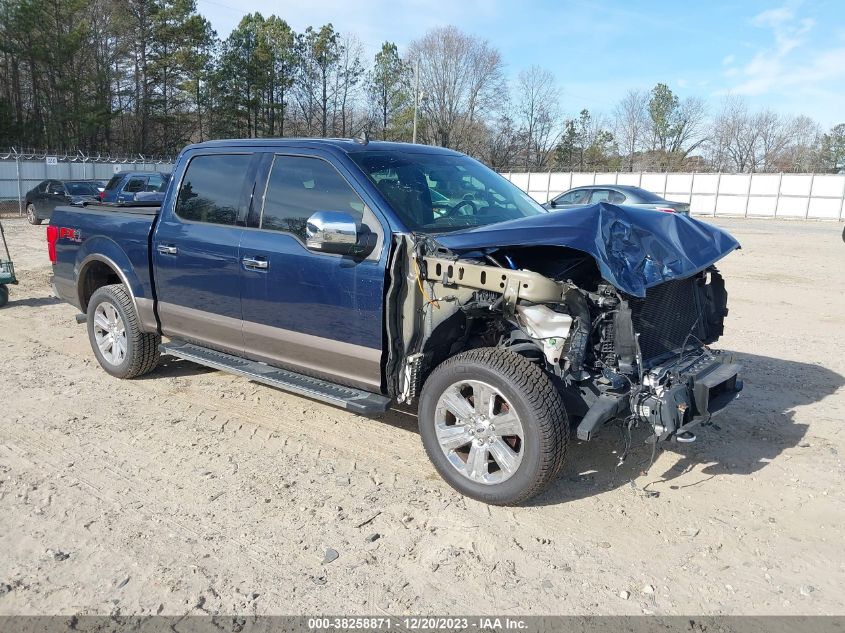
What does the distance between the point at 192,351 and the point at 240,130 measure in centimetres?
6084

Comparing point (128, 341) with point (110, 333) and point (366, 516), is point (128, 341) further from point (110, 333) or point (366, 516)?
point (366, 516)

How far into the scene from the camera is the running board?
4176mm

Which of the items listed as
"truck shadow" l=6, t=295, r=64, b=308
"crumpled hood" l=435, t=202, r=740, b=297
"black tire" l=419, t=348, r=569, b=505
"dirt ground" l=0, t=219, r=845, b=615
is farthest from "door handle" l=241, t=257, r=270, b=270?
"truck shadow" l=6, t=295, r=64, b=308

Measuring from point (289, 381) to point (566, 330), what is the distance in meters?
2.00

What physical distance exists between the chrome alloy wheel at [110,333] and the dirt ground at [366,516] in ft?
1.27

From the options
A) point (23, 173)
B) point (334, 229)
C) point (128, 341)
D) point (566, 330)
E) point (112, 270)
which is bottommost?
point (128, 341)

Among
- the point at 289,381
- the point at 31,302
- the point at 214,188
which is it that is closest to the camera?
the point at 289,381

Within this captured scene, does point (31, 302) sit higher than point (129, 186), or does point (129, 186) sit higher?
point (129, 186)

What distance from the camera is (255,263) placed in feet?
15.3

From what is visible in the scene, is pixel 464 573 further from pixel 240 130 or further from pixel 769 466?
pixel 240 130

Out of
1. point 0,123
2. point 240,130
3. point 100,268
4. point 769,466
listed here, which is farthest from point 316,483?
point 240,130

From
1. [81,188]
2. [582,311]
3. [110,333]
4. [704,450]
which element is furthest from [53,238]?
[81,188]

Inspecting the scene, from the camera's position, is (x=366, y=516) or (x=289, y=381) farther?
(x=289, y=381)

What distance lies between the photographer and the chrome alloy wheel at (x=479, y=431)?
3.73 m
